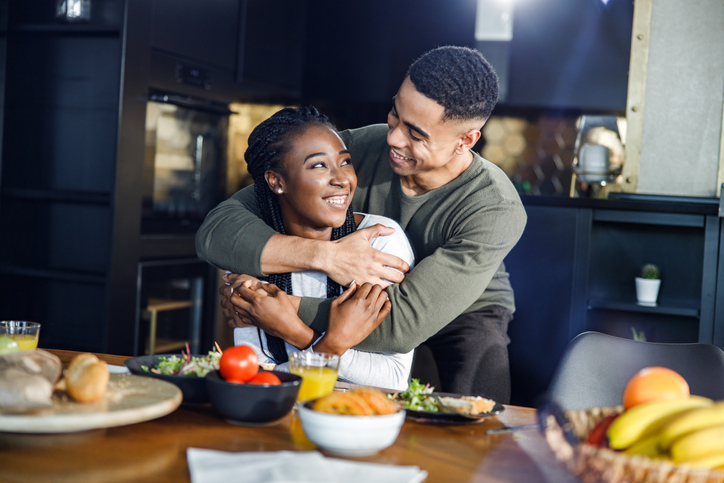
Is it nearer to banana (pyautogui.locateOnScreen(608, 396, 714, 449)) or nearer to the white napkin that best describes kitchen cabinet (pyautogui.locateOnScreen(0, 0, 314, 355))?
the white napkin

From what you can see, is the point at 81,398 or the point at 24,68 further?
the point at 24,68

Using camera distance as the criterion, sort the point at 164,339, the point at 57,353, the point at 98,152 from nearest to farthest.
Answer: the point at 57,353 → the point at 98,152 → the point at 164,339

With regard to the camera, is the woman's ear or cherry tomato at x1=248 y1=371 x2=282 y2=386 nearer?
cherry tomato at x1=248 y1=371 x2=282 y2=386

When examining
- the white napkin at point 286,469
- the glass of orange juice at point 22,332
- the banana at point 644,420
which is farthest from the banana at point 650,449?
the glass of orange juice at point 22,332

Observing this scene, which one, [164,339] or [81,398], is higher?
[81,398]

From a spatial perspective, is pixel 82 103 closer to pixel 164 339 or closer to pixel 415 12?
pixel 164 339

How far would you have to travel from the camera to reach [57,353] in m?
1.60

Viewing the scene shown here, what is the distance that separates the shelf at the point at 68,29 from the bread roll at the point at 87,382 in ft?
8.11

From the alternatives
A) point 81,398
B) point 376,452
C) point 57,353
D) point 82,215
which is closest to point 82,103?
point 82,215

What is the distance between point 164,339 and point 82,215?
803 mm

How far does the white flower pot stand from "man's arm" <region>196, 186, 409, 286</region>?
1.21m

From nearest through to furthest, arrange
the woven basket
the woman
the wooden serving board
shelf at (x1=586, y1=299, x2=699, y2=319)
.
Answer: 1. the woven basket
2. the wooden serving board
3. the woman
4. shelf at (x1=586, y1=299, x2=699, y2=319)

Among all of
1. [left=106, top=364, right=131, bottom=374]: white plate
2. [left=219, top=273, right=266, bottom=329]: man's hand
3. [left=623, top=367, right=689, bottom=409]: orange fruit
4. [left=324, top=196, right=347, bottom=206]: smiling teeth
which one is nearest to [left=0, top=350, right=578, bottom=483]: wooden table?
[left=623, top=367, right=689, bottom=409]: orange fruit

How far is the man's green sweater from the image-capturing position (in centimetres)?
162
